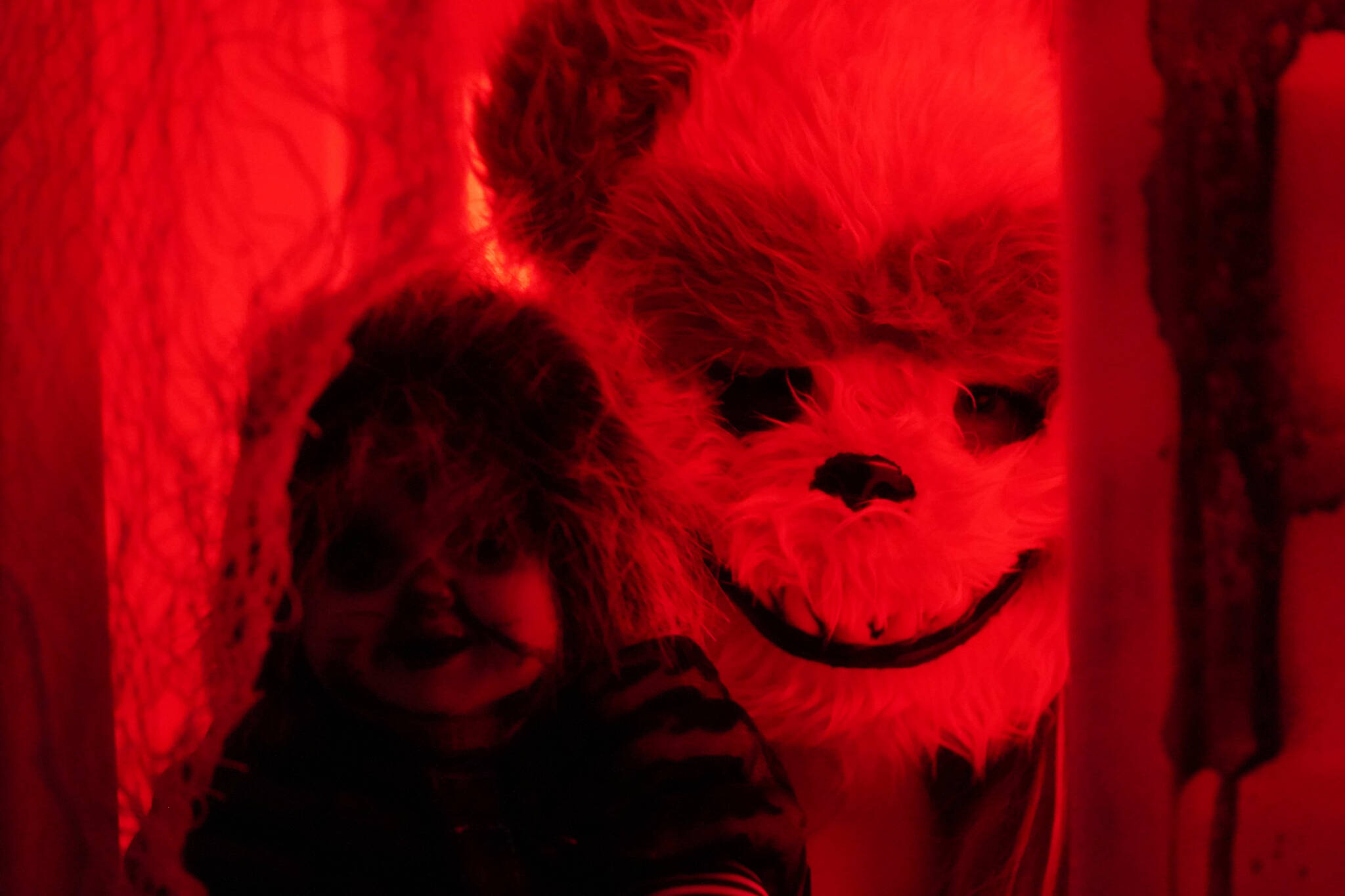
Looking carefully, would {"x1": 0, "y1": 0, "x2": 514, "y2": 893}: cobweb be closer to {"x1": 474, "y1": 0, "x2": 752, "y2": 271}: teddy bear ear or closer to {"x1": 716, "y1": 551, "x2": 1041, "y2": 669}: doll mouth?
{"x1": 474, "y1": 0, "x2": 752, "y2": 271}: teddy bear ear

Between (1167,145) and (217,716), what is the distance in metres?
0.28

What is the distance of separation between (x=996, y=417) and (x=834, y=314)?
0.26 feet

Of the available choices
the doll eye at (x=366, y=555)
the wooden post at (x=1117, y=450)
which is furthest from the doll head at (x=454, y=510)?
the wooden post at (x=1117, y=450)

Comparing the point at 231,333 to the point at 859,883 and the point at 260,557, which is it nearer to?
the point at 260,557

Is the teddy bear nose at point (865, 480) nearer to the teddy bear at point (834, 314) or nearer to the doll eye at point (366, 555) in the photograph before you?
the teddy bear at point (834, 314)

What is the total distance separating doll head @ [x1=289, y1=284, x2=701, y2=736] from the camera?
0.26 metres

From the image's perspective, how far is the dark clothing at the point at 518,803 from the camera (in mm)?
265

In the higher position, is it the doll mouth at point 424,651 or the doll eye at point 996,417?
the doll eye at point 996,417

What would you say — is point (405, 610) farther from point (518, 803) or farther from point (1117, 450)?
point (1117, 450)

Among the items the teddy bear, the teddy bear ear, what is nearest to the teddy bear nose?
the teddy bear

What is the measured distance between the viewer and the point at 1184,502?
230 mm

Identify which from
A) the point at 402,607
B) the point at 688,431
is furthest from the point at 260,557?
the point at 688,431

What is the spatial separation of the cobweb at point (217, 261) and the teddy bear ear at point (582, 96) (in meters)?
0.05

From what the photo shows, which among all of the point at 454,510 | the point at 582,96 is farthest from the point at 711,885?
the point at 582,96
